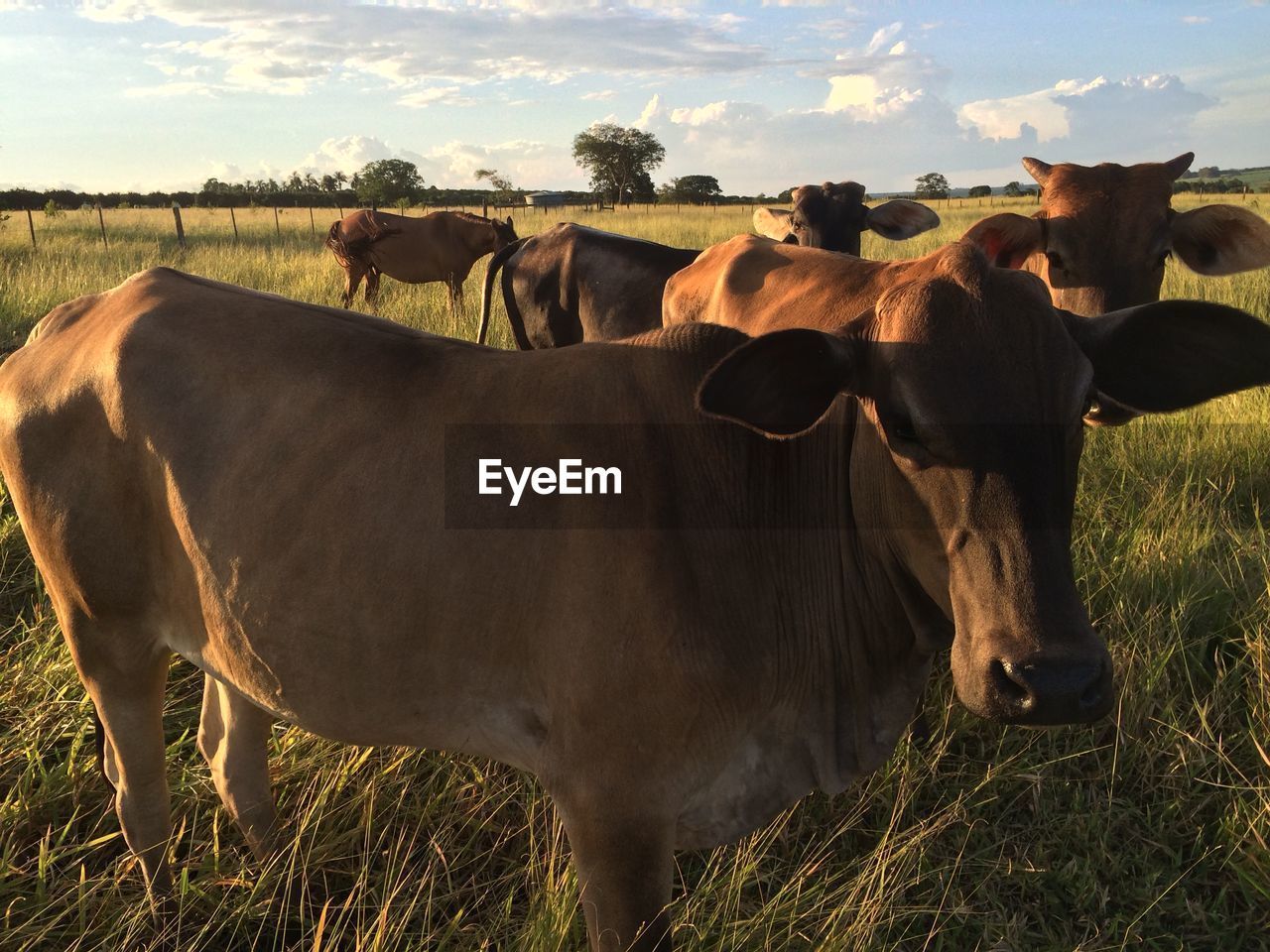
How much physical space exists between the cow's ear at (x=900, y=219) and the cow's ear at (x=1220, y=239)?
246 centimetres

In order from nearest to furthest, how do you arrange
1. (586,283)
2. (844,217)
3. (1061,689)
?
(1061,689)
(844,217)
(586,283)

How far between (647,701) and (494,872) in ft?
4.39

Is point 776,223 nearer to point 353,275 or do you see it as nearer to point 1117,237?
point 1117,237

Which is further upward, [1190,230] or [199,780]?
[1190,230]

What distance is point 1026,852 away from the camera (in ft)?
9.94

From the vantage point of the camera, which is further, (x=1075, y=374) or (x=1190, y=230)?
(x=1190, y=230)

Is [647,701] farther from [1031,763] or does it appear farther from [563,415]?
[1031,763]

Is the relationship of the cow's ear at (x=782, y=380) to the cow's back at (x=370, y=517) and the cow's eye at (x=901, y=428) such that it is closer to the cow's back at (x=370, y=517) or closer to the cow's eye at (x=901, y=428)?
the cow's eye at (x=901, y=428)

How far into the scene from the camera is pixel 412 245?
1553 centimetres

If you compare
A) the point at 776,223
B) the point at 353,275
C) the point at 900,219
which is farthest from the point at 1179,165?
the point at 353,275

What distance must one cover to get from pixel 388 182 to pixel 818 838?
63356 millimetres

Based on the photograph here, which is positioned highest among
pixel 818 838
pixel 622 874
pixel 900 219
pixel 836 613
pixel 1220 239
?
pixel 900 219

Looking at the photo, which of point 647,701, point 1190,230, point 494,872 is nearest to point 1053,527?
point 647,701

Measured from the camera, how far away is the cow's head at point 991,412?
5.84 feet
